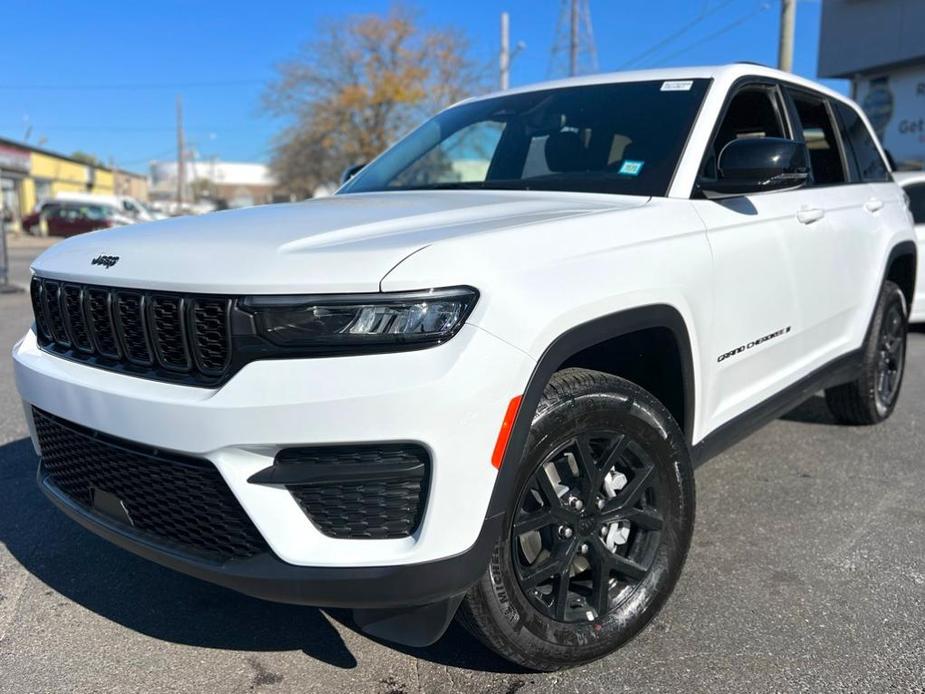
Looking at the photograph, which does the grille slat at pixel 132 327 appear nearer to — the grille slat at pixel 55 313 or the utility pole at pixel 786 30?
the grille slat at pixel 55 313

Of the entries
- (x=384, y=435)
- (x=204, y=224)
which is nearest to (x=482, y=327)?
(x=384, y=435)

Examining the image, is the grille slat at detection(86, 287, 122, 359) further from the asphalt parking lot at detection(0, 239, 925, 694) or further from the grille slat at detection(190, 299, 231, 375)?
the asphalt parking lot at detection(0, 239, 925, 694)

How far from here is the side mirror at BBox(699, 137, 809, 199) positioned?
2.68 metres

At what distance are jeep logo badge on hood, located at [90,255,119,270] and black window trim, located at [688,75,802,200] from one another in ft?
6.10

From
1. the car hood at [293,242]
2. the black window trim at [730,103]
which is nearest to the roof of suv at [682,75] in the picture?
the black window trim at [730,103]

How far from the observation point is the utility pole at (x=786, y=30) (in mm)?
13500

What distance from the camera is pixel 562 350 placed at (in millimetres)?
2047

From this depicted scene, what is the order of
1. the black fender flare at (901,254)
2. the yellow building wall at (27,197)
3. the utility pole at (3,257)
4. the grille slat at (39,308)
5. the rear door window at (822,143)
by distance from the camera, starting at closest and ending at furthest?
the grille slat at (39,308)
the rear door window at (822,143)
the black fender flare at (901,254)
the utility pole at (3,257)
the yellow building wall at (27,197)

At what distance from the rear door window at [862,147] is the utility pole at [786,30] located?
32.8 feet

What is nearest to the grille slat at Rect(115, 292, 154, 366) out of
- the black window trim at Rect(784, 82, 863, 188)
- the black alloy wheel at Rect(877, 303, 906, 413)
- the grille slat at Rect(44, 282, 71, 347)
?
the grille slat at Rect(44, 282, 71, 347)

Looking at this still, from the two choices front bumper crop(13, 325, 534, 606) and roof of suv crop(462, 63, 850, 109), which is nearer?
front bumper crop(13, 325, 534, 606)

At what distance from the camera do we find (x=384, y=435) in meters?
1.80

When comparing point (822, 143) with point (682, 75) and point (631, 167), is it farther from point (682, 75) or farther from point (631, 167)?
point (631, 167)

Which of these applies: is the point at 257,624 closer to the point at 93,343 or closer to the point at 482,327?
the point at 93,343
